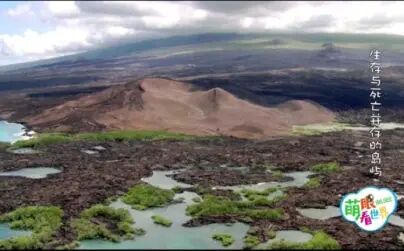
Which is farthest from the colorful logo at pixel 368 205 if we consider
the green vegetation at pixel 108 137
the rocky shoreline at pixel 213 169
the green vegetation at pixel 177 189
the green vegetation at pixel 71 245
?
the green vegetation at pixel 108 137

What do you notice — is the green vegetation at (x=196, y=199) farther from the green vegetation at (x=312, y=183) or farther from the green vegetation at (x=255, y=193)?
the green vegetation at (x=312, y=183)

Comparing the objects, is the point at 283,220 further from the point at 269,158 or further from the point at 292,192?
the point at 269,158

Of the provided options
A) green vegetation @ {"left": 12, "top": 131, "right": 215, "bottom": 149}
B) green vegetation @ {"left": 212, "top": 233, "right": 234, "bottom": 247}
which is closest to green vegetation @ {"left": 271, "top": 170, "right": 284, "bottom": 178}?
green vegetation @ {"left": 212, "top": 233, "right": 234, "bottom": 247}

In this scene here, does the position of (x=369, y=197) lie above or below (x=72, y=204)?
above

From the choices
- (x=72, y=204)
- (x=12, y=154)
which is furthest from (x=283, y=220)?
(x=12, y=154)

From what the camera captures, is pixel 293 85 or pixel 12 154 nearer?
pixel 12 154

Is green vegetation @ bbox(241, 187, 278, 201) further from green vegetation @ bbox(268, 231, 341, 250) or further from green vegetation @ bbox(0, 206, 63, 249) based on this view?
green vegetation @ bbox(0, 206, 63, 249)
